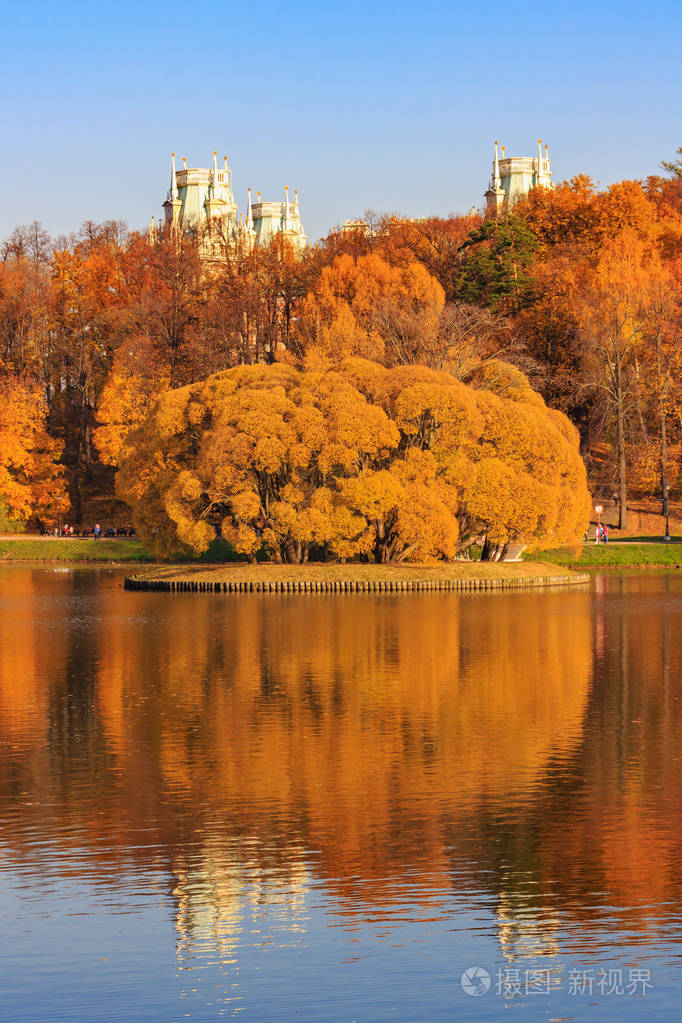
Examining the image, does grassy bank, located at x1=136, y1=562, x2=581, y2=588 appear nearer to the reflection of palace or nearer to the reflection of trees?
the reflection of trees

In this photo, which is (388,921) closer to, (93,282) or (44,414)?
(44,414)

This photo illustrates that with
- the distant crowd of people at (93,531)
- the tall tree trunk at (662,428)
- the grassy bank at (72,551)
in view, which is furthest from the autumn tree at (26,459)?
the tall tree trunk at (662,428)

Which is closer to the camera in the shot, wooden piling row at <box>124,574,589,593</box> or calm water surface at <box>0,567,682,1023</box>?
calm water surface at <box>0,567,682,1023</box>

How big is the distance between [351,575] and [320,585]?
138cm

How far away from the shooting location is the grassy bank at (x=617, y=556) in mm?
62438

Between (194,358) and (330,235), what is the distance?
19520 millimetres

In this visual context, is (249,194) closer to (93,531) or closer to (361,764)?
(93,531)

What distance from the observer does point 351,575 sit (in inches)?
1961

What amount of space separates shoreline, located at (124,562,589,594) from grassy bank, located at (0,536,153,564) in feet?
53.1

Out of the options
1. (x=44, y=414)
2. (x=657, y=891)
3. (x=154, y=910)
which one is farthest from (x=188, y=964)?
(x=44, y=414)

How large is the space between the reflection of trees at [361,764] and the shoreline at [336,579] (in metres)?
16.7

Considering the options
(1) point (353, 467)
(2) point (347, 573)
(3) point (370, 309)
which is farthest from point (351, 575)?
(3) point (370, 309)

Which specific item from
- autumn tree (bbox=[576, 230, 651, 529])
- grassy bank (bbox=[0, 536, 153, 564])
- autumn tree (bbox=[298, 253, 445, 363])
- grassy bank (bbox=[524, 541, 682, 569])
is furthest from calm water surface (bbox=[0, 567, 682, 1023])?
autumn tree (bbox=[576, 230, 651, 529])

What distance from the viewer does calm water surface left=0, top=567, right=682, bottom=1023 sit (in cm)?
890
